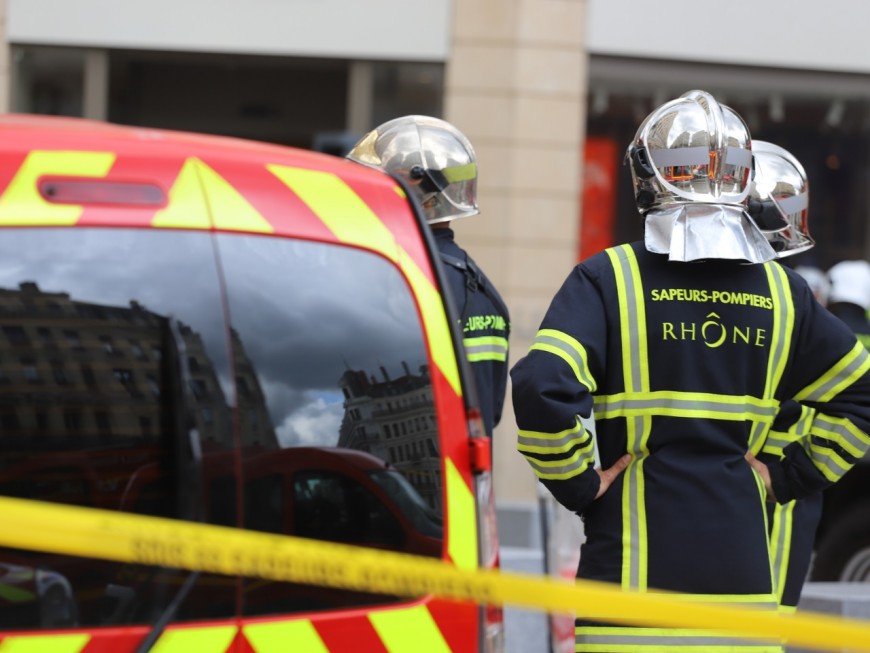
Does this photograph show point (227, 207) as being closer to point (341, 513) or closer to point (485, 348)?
point (341, 513)

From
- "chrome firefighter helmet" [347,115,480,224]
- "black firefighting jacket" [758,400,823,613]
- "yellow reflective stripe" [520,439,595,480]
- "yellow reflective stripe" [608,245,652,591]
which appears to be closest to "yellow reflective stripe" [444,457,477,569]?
"yellow reflective stripe" [520,439,595,480]

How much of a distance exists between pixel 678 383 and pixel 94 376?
1.34 metres

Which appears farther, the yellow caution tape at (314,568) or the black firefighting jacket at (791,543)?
the black firefighting jacket at (791,543)

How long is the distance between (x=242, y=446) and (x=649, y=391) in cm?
108

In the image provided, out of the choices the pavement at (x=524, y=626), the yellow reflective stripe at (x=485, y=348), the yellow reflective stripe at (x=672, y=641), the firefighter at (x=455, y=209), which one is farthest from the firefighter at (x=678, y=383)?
the pavement at (x=524, y=626)

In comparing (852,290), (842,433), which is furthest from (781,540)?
(852,290)

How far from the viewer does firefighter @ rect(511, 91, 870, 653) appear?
293cm

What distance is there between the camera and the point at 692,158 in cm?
312

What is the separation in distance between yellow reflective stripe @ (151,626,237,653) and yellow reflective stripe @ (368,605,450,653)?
0.26m

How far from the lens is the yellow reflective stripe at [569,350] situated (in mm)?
2900

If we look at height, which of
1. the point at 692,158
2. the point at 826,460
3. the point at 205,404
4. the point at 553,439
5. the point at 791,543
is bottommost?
the point at 791,543

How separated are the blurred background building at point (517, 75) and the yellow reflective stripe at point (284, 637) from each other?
7186mm

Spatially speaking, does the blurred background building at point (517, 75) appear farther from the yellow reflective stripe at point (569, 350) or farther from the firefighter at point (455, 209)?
the yellow reflective stripe at point (569, 350)

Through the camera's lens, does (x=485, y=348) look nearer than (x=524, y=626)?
Yes
